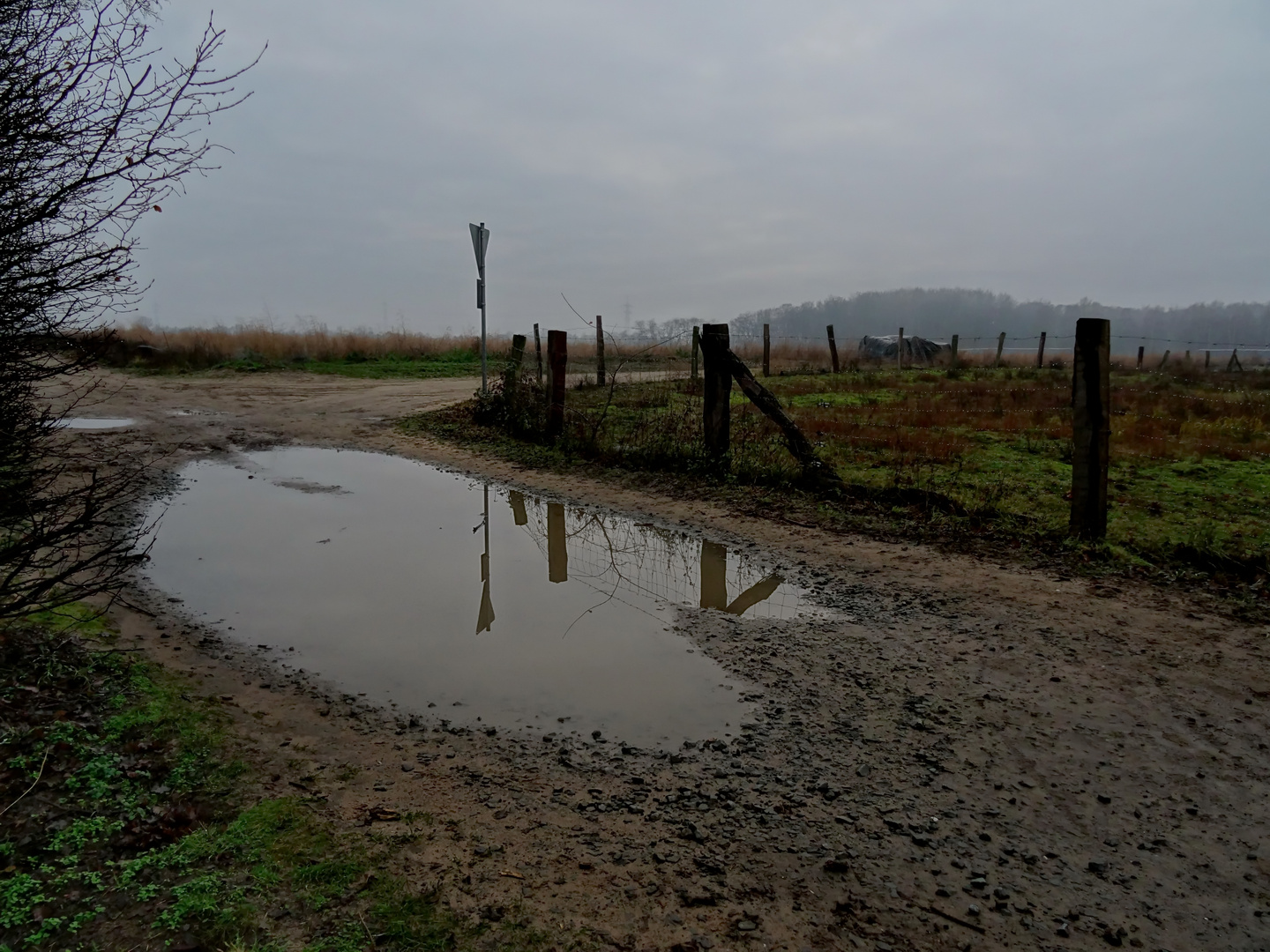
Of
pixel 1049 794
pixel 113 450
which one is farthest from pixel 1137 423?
pixel 113 450

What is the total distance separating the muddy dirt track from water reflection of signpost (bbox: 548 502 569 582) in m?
1.36

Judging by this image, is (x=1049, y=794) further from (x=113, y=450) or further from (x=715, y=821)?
(x=113, y=450)

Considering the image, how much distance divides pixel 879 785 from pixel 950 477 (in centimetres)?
607

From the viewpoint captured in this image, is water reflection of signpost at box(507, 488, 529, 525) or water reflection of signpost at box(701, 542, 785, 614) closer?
water reflection of signpost at box(701, 542, 785, 614)

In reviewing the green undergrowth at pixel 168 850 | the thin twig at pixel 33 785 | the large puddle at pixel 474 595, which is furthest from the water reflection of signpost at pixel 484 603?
the thin twig at pixel 33 785

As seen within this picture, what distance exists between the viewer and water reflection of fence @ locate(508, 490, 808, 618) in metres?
5.40

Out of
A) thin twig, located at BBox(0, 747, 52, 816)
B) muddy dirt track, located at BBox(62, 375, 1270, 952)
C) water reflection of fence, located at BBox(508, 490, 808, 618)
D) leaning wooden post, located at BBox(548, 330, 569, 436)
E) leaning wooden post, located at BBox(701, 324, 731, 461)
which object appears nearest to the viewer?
muddy dirt track, located at BBox(62, 375, 1270, 952)

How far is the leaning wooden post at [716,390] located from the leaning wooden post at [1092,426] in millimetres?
3481

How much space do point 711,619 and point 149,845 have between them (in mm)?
3252

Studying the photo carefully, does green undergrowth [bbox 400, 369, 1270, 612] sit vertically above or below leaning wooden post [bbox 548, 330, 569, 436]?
below

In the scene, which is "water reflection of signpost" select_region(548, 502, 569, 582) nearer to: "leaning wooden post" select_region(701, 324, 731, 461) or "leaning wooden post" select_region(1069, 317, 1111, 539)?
A: "leaning wooden post" select_region(701, 324, 731, 461)

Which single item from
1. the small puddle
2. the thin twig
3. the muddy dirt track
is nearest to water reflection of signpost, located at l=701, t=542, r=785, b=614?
the muddy dirt track

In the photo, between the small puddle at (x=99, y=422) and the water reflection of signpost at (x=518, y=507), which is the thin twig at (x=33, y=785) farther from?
the small puddle at (x=99, y=422)

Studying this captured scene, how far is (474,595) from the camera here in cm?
550
